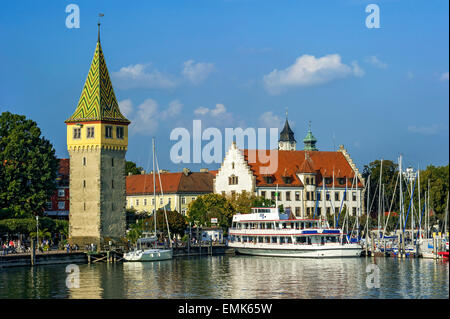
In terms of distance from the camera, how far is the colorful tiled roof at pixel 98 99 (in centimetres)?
9044

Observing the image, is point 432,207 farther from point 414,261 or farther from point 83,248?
point 83,248

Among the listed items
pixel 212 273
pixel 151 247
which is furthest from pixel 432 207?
pixel 212 273

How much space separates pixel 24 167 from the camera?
92.6 meters

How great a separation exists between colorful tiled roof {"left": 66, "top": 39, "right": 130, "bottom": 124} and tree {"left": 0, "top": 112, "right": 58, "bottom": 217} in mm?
5746

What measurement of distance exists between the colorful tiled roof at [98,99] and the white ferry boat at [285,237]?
18.9 meters

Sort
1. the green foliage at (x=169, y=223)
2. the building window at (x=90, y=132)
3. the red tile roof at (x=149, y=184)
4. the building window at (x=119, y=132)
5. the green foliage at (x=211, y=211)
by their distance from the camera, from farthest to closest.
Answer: the red tile roof at (x=149, y=184), the green foliage at (x=211, y=211), the green foliage at (x=169, y=223), the building window at (x=119, y=132), the building window at (x=90, y=132)

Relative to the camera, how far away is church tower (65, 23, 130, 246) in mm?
89500

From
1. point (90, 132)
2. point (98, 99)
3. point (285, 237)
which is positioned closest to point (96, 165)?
point (90, 132)

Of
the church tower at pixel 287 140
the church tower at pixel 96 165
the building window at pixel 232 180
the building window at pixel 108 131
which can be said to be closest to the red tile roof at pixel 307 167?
the building window at pixel 232 180

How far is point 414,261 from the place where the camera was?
80.9 metres

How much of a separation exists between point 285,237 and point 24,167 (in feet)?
97.2

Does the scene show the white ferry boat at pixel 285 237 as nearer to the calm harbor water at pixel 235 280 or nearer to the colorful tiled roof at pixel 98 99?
the calm harbor water at pixel 235 280

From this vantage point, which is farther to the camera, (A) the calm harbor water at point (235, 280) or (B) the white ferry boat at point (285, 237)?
(B) the white ferry boat at point (285, 237)

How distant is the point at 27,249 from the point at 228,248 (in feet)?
85.7
